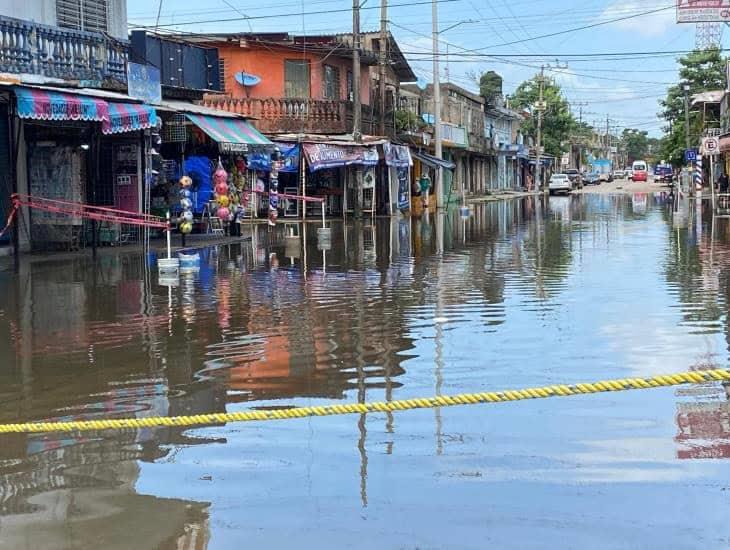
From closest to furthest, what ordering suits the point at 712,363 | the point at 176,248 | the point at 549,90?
the point at 712,363, the point at 176,248, the point at 549,90

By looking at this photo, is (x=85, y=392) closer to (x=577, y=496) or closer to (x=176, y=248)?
(x=577, y=496)

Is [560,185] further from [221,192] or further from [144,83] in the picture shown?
[144,83]

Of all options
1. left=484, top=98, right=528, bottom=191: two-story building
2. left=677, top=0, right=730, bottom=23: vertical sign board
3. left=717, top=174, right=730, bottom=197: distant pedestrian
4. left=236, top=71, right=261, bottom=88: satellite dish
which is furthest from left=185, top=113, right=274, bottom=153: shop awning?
left=484, top=98, right=528, bottom=191: two-story building

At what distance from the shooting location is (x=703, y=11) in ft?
101

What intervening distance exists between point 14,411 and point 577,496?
14.2 ft

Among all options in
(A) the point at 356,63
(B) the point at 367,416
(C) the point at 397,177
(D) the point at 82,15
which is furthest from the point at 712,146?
(B) the point at 367,416

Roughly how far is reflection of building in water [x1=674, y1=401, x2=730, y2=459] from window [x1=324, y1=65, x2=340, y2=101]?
34447mm

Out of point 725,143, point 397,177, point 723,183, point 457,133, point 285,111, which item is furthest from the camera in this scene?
point 457,133

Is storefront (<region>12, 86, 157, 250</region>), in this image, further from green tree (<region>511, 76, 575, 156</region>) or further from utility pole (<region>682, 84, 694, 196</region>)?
green tree (<region>511, 76, 575, 156</region>)

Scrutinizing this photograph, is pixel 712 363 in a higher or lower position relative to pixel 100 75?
lower

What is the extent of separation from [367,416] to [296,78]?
33911 mm

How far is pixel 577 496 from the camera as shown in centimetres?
521

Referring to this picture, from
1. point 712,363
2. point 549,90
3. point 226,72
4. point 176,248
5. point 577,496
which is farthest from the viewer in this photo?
point 549,90

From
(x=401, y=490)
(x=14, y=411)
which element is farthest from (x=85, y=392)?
(x=401, y=490)
